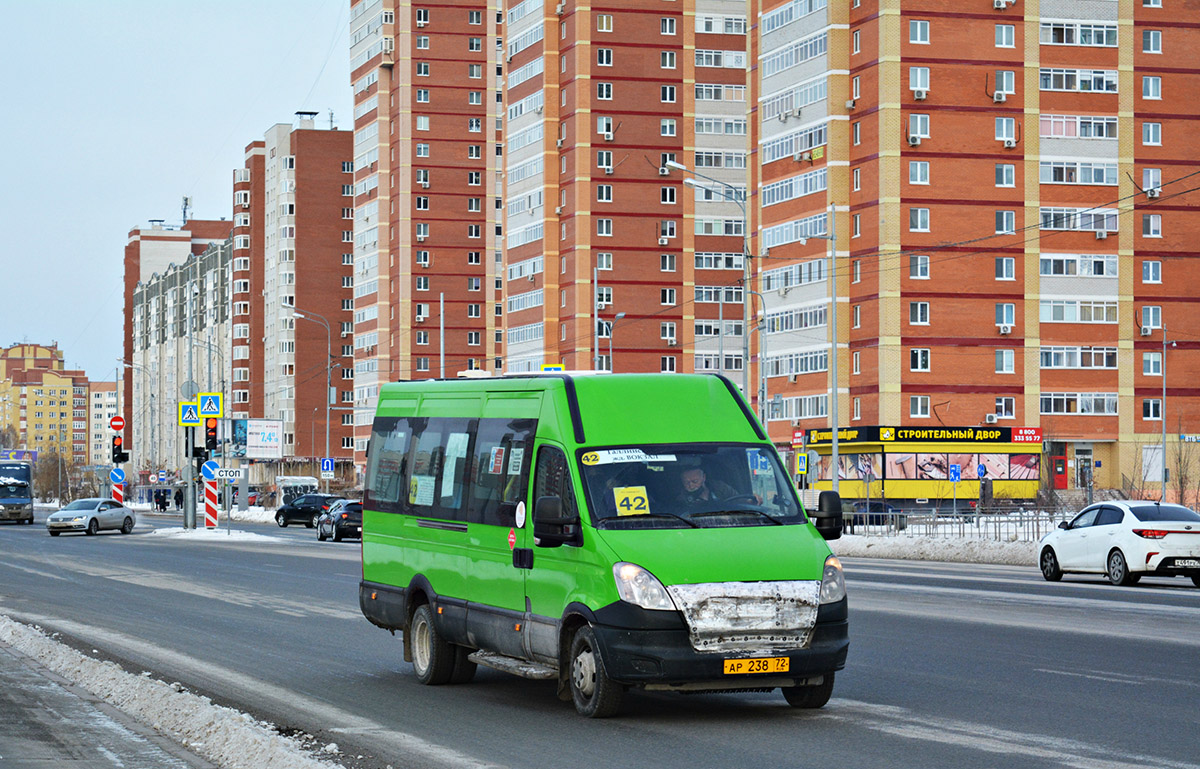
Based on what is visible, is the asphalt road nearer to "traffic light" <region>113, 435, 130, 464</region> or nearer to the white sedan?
the white sedan

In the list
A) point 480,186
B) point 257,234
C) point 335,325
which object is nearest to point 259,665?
point 480,186

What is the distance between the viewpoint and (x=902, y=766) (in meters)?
9.16

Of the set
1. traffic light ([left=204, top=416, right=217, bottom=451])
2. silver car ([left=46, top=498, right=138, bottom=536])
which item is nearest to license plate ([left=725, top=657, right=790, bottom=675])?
traffic light ([left=204, top=416, right=217, bottom=451])

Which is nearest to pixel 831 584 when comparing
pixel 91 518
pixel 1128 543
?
pixel 1128 543

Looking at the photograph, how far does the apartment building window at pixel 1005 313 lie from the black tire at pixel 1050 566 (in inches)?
2221

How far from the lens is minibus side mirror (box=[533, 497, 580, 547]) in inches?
429

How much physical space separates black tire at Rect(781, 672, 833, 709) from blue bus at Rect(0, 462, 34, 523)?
67.7 meters

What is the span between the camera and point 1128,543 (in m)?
27.0

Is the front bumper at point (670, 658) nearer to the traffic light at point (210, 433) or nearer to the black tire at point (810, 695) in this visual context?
the black tire at point (810, 695)

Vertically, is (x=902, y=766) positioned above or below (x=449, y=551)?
below

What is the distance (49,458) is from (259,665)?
171 m

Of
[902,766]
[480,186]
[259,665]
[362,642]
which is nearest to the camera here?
[902,766]

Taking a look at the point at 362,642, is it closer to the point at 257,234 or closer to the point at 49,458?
the point at 257,234

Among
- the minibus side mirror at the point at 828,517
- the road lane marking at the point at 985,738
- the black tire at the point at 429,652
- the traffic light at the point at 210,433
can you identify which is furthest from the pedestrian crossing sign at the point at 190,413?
the road lane marking at the point at 985,738
